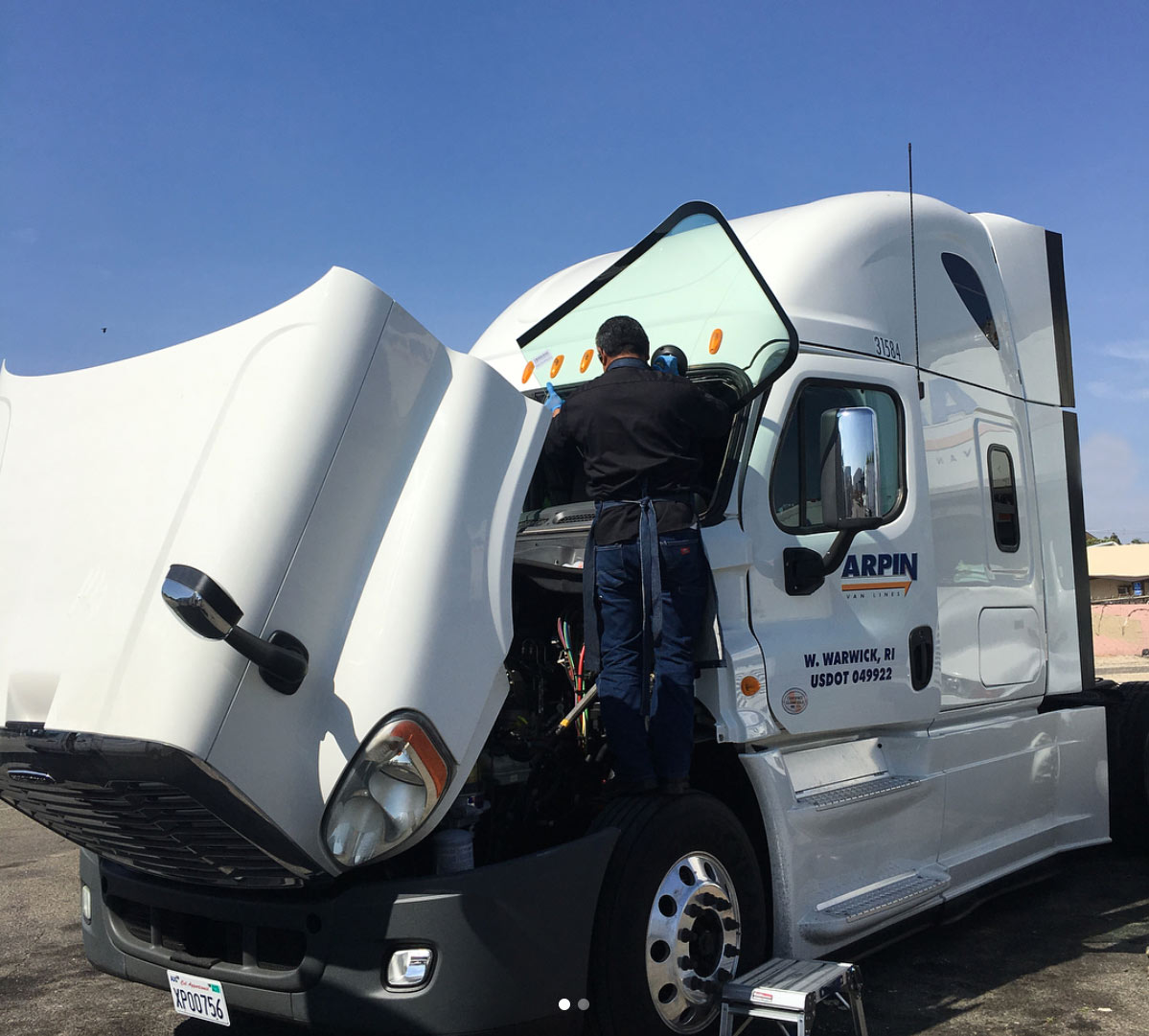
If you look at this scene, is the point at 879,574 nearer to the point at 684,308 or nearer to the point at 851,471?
the point at 851,471

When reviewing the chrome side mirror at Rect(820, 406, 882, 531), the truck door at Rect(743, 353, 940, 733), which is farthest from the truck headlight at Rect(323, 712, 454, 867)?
the chrome side mirror at Rect(820, 406, 882, 531)

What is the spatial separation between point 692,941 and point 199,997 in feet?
5.17

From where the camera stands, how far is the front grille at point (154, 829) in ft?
10.4

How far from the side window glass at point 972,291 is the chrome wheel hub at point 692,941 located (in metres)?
3.27

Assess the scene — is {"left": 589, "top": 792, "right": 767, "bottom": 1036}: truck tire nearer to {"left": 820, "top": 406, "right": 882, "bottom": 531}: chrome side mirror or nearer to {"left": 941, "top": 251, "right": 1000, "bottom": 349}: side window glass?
{"left": 820, "top": 406, "right": 882, "bottom": 531}: chrome side mirror

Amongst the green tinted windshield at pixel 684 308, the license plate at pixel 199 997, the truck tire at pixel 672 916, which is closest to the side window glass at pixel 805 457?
the green tinted windshield at pixel 684 308

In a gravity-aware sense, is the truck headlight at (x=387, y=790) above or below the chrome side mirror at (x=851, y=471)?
below

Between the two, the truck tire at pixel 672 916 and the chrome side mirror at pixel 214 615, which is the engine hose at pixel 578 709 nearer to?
the truck tire at pixel 672 916

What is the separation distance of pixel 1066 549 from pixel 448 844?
4.41 meters

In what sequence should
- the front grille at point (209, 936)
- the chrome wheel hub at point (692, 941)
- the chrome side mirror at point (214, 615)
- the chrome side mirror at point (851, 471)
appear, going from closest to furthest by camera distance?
1. the chrome side mirror at point (214, 615)
2. the front grille at point (209, 936)
3. the chrome wheel hub at point (692, 941)
4. the chrome side mirror at point (851, 471)

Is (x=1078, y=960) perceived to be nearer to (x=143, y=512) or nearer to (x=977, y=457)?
(x=977, y=457)

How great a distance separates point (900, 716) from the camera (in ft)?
16.6

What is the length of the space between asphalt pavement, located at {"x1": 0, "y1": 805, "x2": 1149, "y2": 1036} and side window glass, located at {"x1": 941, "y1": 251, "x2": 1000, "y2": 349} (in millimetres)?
2976

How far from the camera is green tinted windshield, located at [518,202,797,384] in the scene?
449 cm
